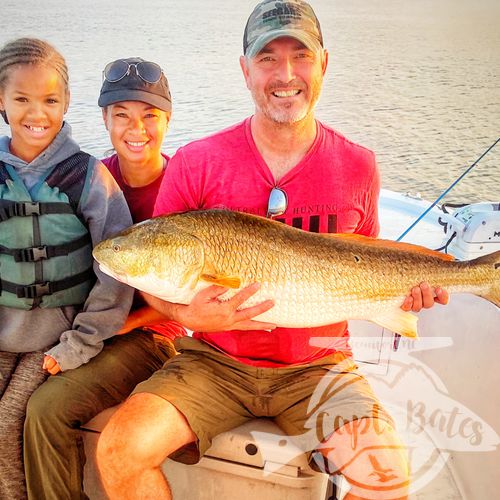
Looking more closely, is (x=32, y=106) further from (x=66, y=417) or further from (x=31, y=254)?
(x=66, y=417)

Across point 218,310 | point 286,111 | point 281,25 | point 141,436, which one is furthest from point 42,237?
point 281,25

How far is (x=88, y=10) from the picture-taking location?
1861 inches

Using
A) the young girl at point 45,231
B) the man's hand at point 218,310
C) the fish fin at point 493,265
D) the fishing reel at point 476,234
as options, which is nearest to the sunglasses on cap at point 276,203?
the man's hand at point 218,310

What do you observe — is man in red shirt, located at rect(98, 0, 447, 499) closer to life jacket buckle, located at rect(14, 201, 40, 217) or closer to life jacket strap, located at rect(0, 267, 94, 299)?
life jacket strap, located at rect(0, 267, 94, 299)

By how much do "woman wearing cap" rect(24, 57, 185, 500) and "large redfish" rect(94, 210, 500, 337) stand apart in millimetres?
559

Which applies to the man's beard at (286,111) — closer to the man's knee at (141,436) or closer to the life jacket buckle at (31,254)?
the life jacket buckle at (31,254)

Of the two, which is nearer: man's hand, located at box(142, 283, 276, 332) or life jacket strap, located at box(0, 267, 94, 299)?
man's hand, located at box(142, 283, 276, 332)

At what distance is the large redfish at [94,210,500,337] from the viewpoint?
2492 mm

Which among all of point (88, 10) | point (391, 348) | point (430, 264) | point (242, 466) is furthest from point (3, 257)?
point (88, 10)

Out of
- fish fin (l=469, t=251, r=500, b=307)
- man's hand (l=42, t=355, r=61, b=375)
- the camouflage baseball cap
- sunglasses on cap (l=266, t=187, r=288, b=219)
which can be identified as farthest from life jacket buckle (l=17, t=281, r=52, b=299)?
fish fin (l=469, t=251, r=500, b=307)

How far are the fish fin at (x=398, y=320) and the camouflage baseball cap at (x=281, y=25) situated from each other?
4.47ft

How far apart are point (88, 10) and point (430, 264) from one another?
5053 cm

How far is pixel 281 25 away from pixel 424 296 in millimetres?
1497

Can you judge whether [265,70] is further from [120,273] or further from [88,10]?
[88,10]
